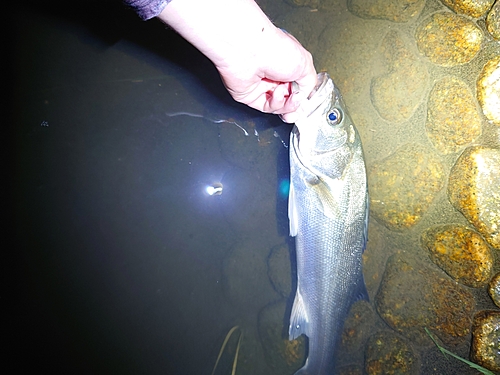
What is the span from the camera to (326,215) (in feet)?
7.07

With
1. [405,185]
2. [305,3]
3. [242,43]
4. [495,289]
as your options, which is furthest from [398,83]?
[495,289]

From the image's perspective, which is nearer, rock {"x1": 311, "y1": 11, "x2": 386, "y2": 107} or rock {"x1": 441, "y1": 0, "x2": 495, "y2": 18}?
rock {"x1": 441, "y1": 0, "x2": 495, "y2": 18}

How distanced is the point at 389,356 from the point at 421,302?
596 millimetres

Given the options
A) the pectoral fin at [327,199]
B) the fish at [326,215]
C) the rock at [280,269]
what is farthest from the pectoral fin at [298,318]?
the pectoral fin at [327,199]

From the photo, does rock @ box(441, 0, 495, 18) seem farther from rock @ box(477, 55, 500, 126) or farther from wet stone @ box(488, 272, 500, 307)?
wet stone @ box(488, 272, 500, 307)

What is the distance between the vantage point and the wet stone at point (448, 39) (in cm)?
216

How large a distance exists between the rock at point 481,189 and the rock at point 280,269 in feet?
5.12

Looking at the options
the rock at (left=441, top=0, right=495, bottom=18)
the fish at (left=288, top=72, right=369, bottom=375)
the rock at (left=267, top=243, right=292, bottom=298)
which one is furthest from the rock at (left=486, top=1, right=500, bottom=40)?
the rock at (left=267, top=243, right=292, bottom=298)

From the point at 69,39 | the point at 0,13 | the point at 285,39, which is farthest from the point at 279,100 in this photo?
the point at 0,13

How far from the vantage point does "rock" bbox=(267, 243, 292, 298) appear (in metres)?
2.94

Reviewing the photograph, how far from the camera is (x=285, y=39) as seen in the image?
1.48 m

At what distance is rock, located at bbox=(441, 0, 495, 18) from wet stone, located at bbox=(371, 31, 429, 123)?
0.40 metres

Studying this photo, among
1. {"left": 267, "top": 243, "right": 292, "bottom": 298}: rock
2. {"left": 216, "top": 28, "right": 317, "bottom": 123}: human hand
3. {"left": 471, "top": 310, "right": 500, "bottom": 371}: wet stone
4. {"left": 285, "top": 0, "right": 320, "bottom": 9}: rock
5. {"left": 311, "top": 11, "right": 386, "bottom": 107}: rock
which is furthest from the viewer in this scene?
{"left": 267, "top": 243, "right": 292, "bottom": 298}: rock

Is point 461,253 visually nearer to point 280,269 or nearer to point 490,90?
point 490,90
